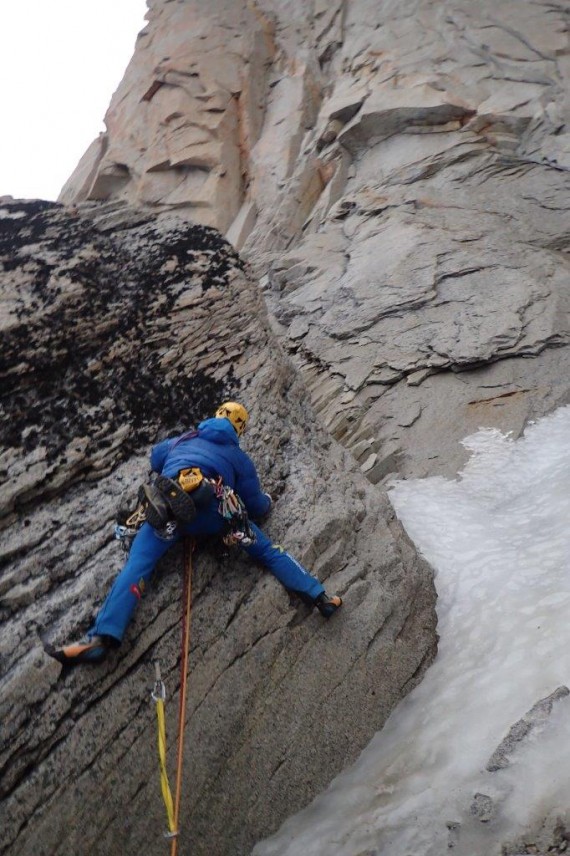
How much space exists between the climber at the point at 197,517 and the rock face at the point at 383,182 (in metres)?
5.89

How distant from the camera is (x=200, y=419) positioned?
7.71m

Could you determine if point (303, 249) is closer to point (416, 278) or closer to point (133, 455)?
point (416, 278)

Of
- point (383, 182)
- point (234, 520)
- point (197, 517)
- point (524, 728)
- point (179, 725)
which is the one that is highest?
point (383, 182)

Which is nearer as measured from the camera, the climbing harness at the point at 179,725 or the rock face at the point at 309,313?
the climbing harness at the point at 179,725

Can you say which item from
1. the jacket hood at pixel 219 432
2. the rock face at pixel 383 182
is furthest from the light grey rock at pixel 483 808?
the rock face at pixel 383 182

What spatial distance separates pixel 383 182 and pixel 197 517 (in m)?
18.5

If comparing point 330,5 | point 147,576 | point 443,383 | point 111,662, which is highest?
point 330,5

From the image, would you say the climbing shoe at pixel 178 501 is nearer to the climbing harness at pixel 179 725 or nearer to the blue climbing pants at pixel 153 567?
the blue climbing pants at pixel 153 567

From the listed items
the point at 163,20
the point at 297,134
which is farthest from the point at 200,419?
the point at 163,20

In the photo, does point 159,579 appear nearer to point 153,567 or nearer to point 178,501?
point 153,567

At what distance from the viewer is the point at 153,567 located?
5.63 metres

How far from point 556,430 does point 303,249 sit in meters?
11.1

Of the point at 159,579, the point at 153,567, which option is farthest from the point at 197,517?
the point at 159,579

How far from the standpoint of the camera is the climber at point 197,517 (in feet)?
17.0
